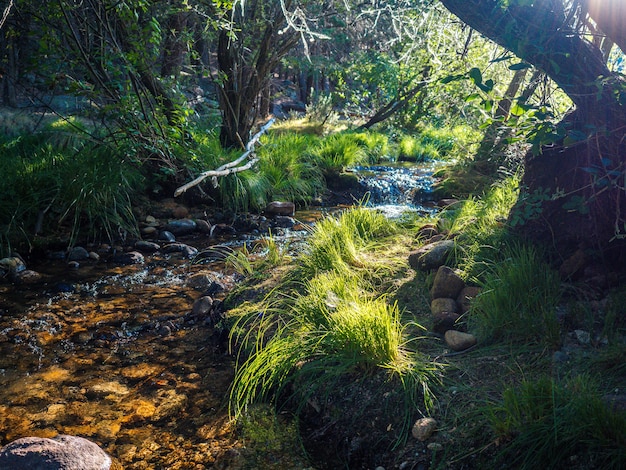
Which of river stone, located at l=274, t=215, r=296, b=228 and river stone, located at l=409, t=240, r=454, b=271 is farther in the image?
river stone, located at l=274, t=215, r=296, b=228

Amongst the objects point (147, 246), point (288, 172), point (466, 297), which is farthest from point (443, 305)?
point (288, 172)

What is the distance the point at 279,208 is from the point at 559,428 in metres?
5.88

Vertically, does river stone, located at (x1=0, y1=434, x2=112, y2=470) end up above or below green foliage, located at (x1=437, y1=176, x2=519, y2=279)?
below

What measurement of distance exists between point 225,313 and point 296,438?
1489 mm

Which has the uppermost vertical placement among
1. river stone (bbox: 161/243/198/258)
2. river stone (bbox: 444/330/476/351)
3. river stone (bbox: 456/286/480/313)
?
river stone (bbox: 456/286/480/313)

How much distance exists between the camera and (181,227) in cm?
671

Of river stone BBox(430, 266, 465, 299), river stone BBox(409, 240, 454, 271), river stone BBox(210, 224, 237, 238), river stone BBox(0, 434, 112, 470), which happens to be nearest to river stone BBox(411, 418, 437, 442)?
river stone BBox(430, 266, 465, 299)

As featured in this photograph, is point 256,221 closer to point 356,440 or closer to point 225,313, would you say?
point 225,313

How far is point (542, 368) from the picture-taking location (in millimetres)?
2607

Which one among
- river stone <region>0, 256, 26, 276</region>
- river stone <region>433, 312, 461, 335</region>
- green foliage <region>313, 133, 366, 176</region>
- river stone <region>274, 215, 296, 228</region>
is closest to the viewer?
river stone <region>433, 312, 461, 335</region>

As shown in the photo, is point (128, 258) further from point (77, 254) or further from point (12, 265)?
point (12, 265)

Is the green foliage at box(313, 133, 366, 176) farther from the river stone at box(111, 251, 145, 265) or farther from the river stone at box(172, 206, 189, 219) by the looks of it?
the river stone at box(111, 251, 145, 265)

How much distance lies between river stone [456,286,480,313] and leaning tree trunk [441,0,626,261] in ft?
1.72

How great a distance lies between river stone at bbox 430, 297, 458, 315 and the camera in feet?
10.9
